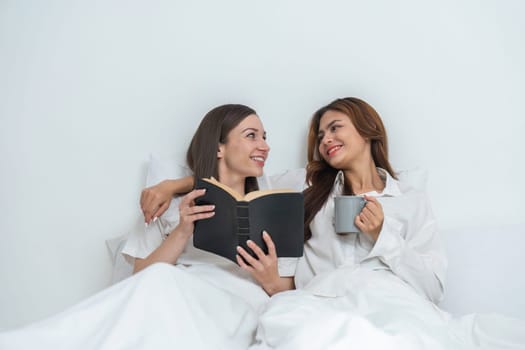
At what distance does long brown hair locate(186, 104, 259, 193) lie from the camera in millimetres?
1899

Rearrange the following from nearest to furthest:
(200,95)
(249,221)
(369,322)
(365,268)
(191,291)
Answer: (369,322), (191,291), (249,221), (365,268), (200,95)

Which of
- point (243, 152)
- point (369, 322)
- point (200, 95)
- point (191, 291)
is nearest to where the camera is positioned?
point (369, 322)

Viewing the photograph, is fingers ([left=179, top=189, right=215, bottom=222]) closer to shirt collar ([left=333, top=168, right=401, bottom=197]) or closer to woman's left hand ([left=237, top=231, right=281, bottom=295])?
woman's left hand ([left=237, top=231, right=281, bottom=295])

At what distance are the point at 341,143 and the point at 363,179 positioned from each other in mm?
167

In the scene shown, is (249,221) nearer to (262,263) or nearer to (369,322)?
(262,263)

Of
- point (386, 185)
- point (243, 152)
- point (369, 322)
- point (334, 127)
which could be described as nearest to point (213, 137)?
point (243, 152)

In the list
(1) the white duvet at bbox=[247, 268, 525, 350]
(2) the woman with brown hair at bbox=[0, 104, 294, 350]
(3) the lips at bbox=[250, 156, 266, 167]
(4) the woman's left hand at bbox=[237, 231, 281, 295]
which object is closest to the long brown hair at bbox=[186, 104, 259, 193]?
(2) the woman with brown hair at bbox=[0, 104, 294, 350]

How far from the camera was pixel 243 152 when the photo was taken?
1.86 meters

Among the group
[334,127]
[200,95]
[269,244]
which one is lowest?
[269,244]

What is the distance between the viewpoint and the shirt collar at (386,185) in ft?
6.06

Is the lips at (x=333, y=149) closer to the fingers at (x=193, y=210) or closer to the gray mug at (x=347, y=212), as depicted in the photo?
the gray mug at (x=347, y=212)

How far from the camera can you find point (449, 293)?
179 centimetres

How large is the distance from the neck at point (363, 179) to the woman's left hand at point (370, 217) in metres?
0.34

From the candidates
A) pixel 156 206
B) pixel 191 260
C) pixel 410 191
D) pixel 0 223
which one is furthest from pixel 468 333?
pixel 0 223
